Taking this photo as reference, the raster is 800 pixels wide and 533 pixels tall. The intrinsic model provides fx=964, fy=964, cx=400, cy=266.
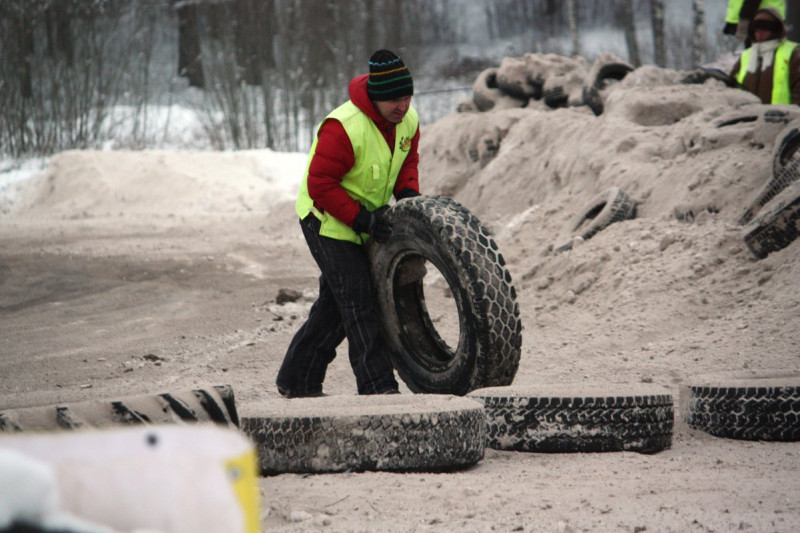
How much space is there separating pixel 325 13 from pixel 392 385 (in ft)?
73.4

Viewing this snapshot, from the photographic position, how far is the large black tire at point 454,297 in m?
5.01

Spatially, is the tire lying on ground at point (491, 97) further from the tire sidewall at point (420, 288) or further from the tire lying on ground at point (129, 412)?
the tire lying on ground at point (129, 412)

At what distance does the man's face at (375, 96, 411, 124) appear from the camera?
5.25m

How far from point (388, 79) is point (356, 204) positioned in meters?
0.70

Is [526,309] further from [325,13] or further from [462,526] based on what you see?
[325,13]

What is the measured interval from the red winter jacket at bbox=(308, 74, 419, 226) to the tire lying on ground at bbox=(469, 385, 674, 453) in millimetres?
1419

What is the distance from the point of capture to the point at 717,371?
19.9ft

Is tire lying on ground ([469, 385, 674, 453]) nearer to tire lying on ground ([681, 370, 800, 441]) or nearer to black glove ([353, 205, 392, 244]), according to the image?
tire lying on ground ([681, 370, 800, 441])

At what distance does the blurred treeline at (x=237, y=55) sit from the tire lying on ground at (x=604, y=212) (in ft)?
43.9

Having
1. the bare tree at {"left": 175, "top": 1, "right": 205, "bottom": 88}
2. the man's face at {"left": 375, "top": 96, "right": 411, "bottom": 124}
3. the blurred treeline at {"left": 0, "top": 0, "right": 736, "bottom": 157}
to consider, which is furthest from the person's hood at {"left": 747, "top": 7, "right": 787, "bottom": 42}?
the bare tree at {"left": 175, "top": 1, "right": 205, "bottom": 88}

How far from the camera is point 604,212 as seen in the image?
9.27 metres

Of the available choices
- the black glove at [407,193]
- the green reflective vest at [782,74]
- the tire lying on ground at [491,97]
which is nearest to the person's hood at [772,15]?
the green reflective vest at [782,74]

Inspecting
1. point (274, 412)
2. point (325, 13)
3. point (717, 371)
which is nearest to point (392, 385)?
point (274, 412)

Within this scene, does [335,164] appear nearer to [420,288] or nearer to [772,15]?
[420,288]
